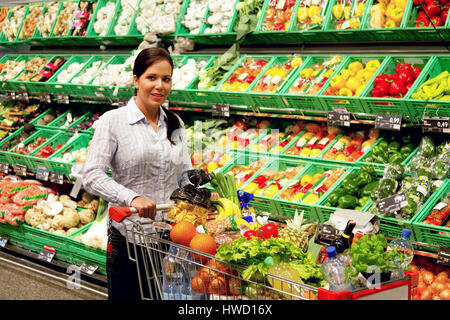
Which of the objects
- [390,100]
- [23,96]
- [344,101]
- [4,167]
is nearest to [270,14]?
[344,101]

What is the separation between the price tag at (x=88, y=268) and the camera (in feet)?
15.5

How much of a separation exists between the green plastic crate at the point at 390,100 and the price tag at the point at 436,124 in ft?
0.39

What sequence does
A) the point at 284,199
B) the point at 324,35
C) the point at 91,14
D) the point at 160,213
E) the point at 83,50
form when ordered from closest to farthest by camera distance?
the point at 160,213 < the point at 284,199 < the point at 324,35 < the point at 91,14 < the point at 83,50

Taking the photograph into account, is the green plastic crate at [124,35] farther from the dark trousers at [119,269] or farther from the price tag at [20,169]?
the dark trousers at [119,269]

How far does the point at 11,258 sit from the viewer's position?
18.3 ft

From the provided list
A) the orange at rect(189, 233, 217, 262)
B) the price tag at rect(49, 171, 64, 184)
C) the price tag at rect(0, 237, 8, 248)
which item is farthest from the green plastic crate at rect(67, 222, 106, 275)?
the orange at rect(189, 233, 217, 262)

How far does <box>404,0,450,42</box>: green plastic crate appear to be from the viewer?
364 centimetres

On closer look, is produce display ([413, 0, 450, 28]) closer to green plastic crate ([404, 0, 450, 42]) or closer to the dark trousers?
green plastic crate ([404, 0, 450, 42])

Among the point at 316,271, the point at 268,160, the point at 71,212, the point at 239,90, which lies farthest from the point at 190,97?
the point at 316,271

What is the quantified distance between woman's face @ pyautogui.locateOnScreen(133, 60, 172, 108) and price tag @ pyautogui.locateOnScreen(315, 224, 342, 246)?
1.03 metres

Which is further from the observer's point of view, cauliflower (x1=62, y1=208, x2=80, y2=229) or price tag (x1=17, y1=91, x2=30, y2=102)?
price tag (x1=17, y1=91, x2=30, y2=102)

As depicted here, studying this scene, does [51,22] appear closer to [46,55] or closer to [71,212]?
[46,55]

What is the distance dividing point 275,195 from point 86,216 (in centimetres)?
225
